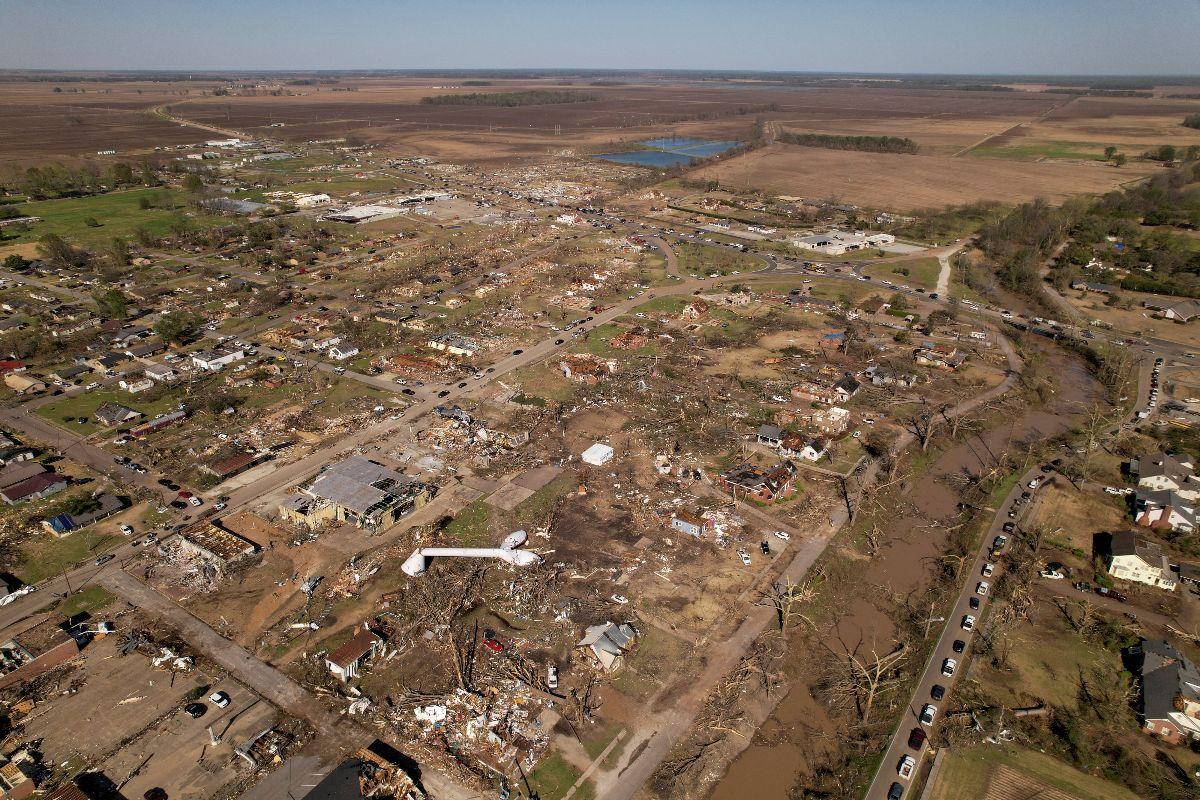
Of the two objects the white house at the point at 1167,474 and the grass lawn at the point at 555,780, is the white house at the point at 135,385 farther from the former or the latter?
the white house at the point at 1167,474

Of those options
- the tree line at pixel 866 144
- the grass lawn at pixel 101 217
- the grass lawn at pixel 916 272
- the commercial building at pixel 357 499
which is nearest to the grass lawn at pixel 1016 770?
the commercial building at pixel 357 499

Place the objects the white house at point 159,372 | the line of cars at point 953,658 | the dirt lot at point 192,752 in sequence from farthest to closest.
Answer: the white house at point 159,372
the line of cars at point 953,658
the dirt lot at point 192,752

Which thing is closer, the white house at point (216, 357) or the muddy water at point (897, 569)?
the muddy water at point (897, 569)

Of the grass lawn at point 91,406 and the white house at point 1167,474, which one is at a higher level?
the grass lawn at point 91,406


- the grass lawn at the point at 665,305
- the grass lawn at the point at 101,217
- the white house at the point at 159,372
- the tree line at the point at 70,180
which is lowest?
the white house at the point at 159,372

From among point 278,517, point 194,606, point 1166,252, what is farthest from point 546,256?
point 1166,252

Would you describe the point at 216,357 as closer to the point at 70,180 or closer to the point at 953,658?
the point at 953,658

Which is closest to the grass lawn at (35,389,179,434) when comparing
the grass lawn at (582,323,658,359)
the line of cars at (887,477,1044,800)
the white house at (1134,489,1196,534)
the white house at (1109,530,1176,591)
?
the grass lawn at (582,323,658,359)

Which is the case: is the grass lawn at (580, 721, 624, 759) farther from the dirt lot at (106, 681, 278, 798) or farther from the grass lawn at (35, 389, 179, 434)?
the grass lawn at (35, 389, 179, 434)

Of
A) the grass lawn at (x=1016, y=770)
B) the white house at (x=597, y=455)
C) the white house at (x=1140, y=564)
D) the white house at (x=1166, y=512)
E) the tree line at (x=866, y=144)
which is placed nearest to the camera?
the grass lawn at (x=1016, y=770)
